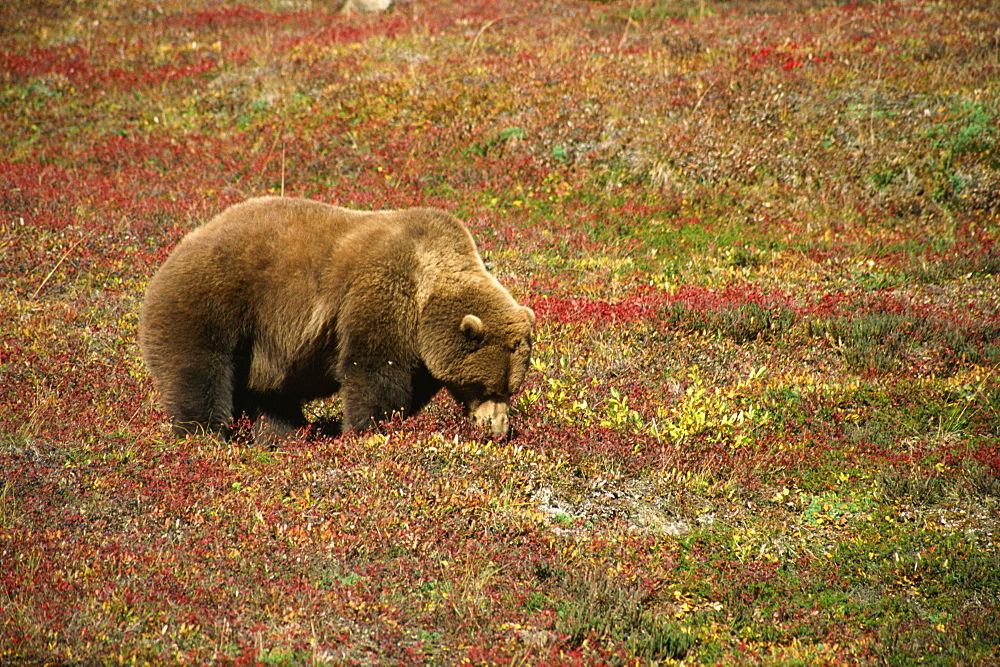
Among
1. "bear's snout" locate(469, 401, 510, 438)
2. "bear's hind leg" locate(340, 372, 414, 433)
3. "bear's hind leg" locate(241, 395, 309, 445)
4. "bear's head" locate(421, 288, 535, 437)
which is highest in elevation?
"bear's head" locate(421, 288, 535, 437)

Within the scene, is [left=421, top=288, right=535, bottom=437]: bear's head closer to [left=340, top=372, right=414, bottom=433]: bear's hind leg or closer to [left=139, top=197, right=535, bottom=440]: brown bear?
Answer: [left=139, top=197, right=535, bottom=440]: brown bear

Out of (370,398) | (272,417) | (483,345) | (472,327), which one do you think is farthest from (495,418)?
(272,417)

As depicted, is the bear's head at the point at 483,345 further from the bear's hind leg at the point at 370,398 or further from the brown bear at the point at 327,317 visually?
the bear's hind leg at the point at 370,398

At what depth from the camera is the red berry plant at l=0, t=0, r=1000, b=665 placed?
5.00 meters

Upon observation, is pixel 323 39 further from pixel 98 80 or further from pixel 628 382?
pixel 628 382

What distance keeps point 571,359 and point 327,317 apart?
3280 mm

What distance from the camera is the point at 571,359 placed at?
9.09 m

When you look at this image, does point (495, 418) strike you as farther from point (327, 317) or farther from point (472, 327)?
point (327, 317)

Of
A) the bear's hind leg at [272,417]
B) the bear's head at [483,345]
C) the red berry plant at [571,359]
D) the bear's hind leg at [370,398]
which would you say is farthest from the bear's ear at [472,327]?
the bear's hind leg at [272,417]

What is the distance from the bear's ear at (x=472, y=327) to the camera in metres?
6.75

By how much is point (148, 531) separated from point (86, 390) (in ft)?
9.13

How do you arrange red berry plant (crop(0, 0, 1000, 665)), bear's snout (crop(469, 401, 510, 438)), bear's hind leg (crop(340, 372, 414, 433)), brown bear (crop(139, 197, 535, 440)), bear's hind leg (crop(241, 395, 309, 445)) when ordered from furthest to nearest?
bear's hind leg (crop(241, 395, 309, 445)), bear's snout (crop(469, 401, 510, 438)), bear's hind leg (crop(340, 372, 414, 433)), brown bear (crop(139, 197, 535, 440)), red berry plant (crop(0, 0, 1000, 665))

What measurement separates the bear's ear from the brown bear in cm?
1

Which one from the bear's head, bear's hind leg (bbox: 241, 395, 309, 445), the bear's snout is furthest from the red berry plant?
bear's hind leg (bbox: 241, 395, 309, 445)
